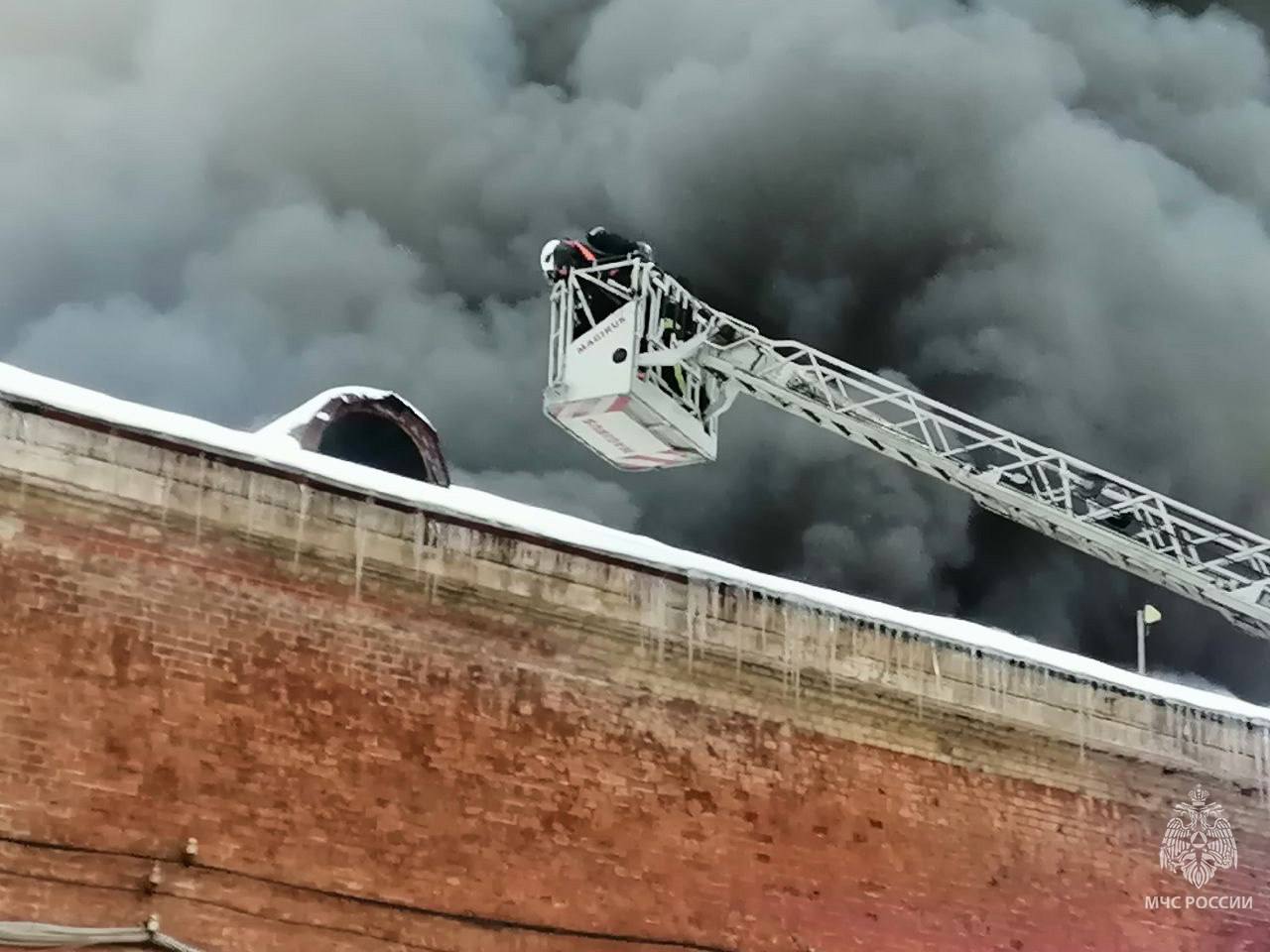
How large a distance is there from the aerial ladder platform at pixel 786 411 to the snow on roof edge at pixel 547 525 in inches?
76.3

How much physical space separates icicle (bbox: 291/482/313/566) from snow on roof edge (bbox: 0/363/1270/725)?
0.10 m

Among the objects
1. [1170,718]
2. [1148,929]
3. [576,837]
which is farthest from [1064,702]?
[576,837]

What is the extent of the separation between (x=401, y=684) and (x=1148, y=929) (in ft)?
18.9

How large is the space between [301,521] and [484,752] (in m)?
1.62

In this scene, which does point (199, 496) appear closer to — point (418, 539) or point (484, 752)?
point (418, 539)

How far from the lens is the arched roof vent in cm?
1154

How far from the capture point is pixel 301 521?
8289 millimetres

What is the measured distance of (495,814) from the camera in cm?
848

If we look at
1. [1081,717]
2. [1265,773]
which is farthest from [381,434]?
[1265,773]

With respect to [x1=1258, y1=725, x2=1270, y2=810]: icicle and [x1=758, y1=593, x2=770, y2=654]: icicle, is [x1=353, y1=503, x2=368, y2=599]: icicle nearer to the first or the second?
[x1=758, y1=593, x2=770, y2=654]: icicle

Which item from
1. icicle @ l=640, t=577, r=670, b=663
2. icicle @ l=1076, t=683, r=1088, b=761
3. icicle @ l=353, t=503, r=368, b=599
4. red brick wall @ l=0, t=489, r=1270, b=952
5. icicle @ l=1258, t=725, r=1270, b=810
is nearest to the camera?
red brick wall @ l=0, t=489, r=1270, b=952

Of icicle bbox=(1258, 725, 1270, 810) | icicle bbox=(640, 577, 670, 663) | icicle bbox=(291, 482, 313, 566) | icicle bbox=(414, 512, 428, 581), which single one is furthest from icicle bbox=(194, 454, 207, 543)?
icicle bbox=(1258, 725, 1270, 810)

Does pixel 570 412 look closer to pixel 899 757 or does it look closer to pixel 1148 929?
pixel 899 757

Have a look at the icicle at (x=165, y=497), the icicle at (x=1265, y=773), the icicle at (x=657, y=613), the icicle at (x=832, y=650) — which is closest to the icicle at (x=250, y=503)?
the icicle at (x=165, y=497)
